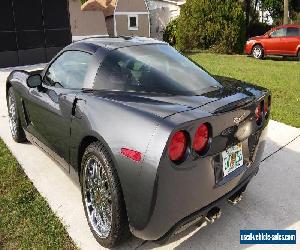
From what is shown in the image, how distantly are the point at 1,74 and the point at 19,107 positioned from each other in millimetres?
9180

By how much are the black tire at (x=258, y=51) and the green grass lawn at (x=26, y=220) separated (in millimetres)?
14735

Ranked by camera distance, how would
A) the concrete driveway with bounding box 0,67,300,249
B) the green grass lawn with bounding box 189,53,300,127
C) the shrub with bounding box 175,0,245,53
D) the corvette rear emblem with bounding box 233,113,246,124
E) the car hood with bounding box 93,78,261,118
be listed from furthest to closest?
1. the shrub with bounding box 175,0,245,53
2. the green grass lawn with bounding box 189,53,300,127
3. the concrete driveway with bounding box 0,67,300,249
4. the corvette rear emblem with bounding box 233,113,246,124
5. the car hood with bounding box 93,78,261,118

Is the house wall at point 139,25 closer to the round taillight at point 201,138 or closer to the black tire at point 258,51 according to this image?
the black tire at point 258,51

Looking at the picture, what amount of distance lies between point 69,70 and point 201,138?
1.85 metres

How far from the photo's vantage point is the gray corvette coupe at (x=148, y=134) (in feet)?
8.15

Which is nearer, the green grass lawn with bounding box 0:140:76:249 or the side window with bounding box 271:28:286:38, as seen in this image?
the green grass lawn with bounding box 0:140:76:249

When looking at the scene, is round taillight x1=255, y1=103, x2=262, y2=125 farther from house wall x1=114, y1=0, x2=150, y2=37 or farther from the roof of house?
the roof of house

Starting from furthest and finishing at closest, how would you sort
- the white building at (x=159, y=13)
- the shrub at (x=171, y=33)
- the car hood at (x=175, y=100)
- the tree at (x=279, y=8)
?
the tree at (x=279, y=8)
the white building at (x=159, y=13)
the shrub at (x=171, y=33)
the car hood at (x=175, y=100)

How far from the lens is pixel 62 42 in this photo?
659 inches

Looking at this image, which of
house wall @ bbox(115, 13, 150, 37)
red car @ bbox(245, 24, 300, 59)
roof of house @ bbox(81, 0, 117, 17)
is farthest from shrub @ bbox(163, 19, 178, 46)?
roof of house @ bbox(81, 0, 117, 17)

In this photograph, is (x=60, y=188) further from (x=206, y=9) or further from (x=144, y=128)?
(x=206, y=9)

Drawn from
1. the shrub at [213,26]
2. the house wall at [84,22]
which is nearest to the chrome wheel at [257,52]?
the shrub at [213,26]

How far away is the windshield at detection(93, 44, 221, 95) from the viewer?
3.14 meters

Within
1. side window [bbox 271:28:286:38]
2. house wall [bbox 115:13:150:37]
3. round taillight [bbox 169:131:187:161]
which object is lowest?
round taillight [bbox 169:131:187:161]
